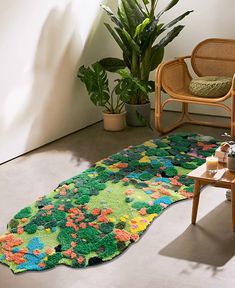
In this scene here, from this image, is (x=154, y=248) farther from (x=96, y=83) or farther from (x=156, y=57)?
(x=156, y=57)

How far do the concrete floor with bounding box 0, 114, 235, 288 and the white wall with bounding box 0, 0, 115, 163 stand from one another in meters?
0.41

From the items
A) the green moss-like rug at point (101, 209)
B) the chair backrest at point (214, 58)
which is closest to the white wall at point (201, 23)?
the chair backrest at point (214, 58)

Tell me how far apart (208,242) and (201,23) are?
3.03 metres

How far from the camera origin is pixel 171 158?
181 inches

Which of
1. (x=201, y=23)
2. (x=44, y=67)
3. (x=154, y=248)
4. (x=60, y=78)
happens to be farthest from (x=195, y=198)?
(x=201, y=23)

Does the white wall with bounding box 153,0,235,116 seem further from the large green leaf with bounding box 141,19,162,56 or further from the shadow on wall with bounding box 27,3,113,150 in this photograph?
the shadow on wall with bounding box 27,3,113,150

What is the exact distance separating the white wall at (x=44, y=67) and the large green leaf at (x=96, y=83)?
172 mm

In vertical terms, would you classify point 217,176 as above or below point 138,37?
below

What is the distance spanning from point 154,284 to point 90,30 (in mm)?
3270

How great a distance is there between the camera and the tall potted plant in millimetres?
5348

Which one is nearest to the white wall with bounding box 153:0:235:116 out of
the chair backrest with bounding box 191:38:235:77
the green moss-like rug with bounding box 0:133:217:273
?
the chair backrest with bounding box 191:38:235:77

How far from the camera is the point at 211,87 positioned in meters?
5.11

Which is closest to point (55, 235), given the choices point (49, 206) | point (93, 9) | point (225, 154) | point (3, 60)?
point (49, 206)

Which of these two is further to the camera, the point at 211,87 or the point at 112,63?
the point at 112,63
